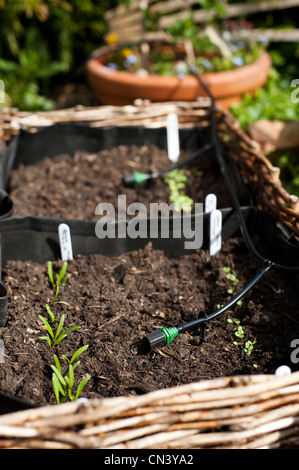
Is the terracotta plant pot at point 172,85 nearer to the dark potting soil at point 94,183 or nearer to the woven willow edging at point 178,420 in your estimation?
the dark potting soil at point 94,183

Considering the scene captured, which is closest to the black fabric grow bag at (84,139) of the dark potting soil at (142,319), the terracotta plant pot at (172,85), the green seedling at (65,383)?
the terracotta plant pot at (172,85)

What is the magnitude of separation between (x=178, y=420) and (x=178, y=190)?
1.47 m

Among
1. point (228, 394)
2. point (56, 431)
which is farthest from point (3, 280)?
point (228, 394)

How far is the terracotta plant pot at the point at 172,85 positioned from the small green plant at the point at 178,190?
809 millimetres

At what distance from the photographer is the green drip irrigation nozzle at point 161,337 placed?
1.38 m

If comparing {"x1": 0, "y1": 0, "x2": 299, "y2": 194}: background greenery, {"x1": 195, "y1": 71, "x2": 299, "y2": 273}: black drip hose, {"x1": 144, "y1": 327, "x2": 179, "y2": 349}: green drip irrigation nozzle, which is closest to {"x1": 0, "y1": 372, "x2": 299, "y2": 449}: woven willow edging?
{"x1": 144, "y1": 327, "x2": 179, "y2": 349}: green drip irrigation nozzle

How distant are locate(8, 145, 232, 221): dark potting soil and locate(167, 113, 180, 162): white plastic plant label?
4cm

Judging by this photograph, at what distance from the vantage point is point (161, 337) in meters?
1.38

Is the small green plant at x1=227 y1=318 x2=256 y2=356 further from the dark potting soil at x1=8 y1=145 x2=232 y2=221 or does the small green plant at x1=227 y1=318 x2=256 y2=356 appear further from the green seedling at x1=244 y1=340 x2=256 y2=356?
the dark potting soil at x1=8 y1=145 x2=232 y2=221

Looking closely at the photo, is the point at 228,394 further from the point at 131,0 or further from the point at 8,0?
the point at 8,0

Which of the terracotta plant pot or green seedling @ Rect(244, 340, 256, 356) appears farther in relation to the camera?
the terracotta plant pot

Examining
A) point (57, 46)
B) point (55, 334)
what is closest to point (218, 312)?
point (55, 334)

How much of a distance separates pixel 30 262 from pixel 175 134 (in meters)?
1.16

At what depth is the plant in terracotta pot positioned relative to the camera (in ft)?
10.0
